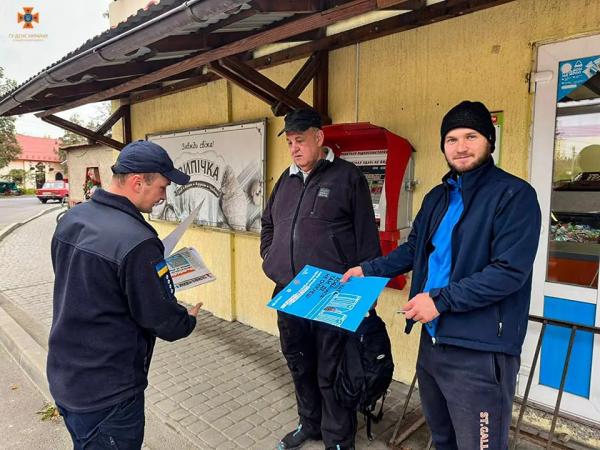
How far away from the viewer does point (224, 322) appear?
494cm

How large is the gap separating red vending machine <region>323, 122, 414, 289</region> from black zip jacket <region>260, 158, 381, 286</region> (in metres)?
0.59

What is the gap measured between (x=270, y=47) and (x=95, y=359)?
3435mm

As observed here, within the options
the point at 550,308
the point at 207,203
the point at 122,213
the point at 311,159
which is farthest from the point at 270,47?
the point at 550,308

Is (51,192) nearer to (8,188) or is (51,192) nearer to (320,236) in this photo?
(8,188)

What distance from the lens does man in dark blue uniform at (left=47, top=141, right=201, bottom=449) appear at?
150 cm

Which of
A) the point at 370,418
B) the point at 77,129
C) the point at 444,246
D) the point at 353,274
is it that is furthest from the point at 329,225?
the point at 77,129

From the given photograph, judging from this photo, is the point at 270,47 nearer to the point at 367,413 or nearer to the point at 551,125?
the point at 551,125

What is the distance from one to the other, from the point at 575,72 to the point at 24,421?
4.42m

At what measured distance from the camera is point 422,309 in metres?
1.57

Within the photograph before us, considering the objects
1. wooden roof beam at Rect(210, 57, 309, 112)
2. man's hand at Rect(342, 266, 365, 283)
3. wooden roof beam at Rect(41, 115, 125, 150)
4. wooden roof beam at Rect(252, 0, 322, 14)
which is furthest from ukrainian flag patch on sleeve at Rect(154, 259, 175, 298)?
wooden roof beam at Rect(41, 115, 125, 150)

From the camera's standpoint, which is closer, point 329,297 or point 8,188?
point 329,297

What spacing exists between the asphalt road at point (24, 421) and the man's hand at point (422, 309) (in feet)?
8.57

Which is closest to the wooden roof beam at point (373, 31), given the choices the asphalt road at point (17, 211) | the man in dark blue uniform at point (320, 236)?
the man in dark blue uniform at point (320, 236)

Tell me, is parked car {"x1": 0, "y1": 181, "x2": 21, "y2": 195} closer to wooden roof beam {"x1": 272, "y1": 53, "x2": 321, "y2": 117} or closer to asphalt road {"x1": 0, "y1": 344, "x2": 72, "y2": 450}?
asphalt road {"x1": 0, "y1": 344, "x2": 72, "y2": 450}
